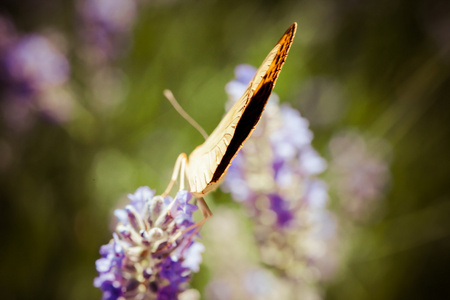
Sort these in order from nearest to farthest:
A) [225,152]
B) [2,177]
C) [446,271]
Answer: [225,152] → [2,177] → [446,271]

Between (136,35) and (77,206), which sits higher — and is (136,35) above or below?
above

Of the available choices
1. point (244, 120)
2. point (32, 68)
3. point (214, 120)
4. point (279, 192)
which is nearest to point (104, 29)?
point (32, 68)

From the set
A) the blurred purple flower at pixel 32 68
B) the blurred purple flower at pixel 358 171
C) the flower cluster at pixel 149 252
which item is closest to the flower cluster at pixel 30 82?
the blurred purple flower at pixel 32 68

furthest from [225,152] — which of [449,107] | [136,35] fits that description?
[449,107]

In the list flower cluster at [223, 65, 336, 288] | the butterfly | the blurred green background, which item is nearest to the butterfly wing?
the butterfly

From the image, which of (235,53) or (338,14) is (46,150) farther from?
(338,14)

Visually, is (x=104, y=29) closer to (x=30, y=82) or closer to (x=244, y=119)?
(x=30, y=82)
